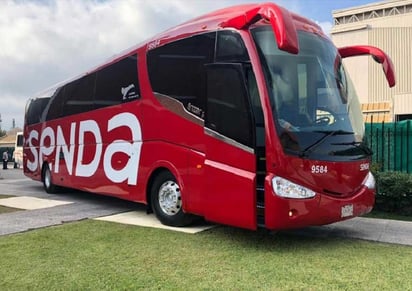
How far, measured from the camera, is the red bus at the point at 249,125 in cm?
615

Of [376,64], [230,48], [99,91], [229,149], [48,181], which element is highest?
[376,64]

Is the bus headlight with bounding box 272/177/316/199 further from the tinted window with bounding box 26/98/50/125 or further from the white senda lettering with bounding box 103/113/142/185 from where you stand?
the tinted window with bounding box 26/98/50/125

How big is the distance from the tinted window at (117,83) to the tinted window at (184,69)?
2.49ft

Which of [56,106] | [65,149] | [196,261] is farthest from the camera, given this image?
[56,106]

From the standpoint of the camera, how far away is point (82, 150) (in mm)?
11852

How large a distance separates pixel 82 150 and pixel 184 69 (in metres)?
5.06

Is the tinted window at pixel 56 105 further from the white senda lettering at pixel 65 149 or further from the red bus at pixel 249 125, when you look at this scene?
the red bus at pixel 249 125

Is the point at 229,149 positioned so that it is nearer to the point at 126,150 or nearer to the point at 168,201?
the point at 168,201

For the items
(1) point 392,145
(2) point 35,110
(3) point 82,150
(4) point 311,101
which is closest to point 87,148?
(3) point 82,150

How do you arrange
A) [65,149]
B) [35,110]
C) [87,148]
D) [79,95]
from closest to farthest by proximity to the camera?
1. [87,148]
2. [79,95]
3. [65,149]
4. [35,110]

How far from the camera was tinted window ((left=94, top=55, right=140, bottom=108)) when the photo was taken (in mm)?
9430

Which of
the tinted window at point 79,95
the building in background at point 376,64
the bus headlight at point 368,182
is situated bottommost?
the bus headlight at point 368,182

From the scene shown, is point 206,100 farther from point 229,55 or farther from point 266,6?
point 266,6

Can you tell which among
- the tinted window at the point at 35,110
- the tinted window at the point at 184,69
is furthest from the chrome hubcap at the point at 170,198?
the tinted window at the point at 35,110
